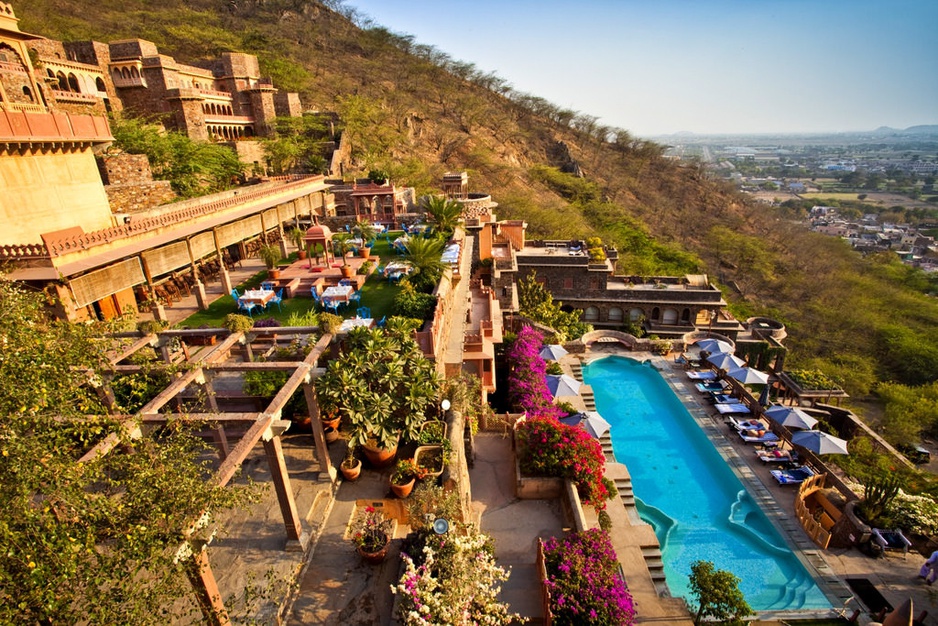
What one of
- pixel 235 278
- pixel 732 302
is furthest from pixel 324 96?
pixel 732 302

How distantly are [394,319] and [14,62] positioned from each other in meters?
26.1

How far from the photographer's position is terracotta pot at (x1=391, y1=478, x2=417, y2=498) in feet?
28.2

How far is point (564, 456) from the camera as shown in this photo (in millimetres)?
12383

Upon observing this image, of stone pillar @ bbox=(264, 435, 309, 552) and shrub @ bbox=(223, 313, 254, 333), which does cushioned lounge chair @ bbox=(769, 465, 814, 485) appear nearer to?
stone pillar @ bbox=(264, 435, 309, 552)

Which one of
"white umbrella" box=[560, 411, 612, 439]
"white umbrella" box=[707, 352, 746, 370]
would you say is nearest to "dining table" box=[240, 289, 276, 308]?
"white umbrella" box=[560, 411, 612, 439]

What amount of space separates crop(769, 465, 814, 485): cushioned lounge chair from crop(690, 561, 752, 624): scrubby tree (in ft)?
26.1

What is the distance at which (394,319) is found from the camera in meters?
10.3

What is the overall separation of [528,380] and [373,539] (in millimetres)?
11719

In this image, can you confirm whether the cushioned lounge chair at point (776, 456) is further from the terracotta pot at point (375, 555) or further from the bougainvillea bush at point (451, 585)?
the terracotta pot at point (375, 555)

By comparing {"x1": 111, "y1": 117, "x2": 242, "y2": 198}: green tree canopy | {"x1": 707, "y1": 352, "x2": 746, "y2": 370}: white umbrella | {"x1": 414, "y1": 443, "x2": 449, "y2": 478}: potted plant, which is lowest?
{"x1": 707, "y1": 352, "x2": 746, "y2": 370}: white umbrella

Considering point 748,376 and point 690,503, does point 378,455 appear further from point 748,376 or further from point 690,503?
point 748,376

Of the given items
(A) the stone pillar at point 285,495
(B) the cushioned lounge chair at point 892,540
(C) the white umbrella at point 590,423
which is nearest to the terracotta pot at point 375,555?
(A) the stone pillar at point 285,495

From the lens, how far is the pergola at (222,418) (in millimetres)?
5289

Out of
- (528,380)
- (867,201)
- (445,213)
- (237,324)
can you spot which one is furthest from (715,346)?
(867,201)
